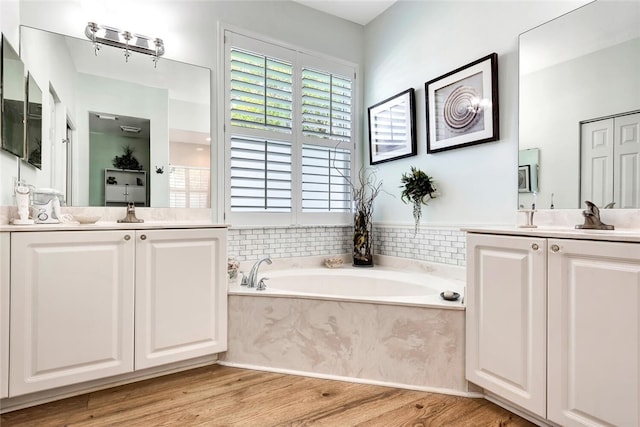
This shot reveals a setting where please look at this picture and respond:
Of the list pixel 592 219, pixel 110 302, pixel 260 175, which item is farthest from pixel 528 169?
pixel 110 302

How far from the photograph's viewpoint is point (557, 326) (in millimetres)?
1516

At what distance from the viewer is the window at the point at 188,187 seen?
2624 mm

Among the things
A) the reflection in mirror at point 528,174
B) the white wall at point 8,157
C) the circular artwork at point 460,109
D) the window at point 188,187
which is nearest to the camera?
the white wall at point 8,157

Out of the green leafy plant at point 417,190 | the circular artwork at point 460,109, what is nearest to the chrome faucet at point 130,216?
the green leafy plant at point 417,190

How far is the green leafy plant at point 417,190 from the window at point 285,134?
753mm

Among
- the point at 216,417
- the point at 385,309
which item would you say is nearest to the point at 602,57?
the point at 385,309

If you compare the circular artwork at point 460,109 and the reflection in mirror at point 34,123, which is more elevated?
the circular artwork at point 460,109

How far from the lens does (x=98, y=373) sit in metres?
1.88

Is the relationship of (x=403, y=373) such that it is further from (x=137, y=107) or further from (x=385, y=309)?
(x=137, y=107)

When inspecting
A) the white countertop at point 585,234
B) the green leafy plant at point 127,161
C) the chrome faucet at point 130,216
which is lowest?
the white countertop at point 585,234

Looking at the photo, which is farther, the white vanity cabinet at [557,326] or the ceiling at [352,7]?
the ceiling at [352,7]

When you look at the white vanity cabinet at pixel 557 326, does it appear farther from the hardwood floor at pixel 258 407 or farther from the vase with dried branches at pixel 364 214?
the vase with dried branches at pixel 364 214

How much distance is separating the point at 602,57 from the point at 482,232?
115 cm

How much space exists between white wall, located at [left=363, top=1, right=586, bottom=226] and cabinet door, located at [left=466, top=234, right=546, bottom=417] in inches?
25.7
